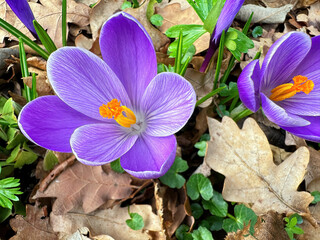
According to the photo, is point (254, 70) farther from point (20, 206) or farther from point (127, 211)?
point (20, 206)

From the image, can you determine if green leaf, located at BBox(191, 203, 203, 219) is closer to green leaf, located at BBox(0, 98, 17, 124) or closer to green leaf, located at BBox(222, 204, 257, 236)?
green leaf, located at BBox(222, 204, 257, 236)

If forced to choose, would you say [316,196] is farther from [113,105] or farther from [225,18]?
[113,105]

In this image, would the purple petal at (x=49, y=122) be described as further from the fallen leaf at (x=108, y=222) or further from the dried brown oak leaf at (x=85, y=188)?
the fallen leaf at (x=108, y=222)

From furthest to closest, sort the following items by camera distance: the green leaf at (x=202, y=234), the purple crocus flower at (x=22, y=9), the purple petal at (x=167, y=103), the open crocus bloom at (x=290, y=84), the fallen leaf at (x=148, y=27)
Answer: the fallen leaf at (x=148, y=27) < the green leaf at (x=202, y=234) < the purple crocus flower at (x=22, y=9) < the open crocus bloom at (x=290, y=84) < the purple petal at (x=167, y=103)

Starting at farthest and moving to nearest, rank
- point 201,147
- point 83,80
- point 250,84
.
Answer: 1. point 201,147
2. point 83,80
3. point 250,84

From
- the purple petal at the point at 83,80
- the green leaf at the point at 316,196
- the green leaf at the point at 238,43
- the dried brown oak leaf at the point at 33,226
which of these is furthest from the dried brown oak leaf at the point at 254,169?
the dried brown oak leaf at the point at 33,226

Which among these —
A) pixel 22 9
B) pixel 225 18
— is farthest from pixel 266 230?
pixel 22 9

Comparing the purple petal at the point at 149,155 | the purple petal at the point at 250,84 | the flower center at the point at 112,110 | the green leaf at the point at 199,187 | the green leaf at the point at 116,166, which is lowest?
the green leaf at the point at 199,187

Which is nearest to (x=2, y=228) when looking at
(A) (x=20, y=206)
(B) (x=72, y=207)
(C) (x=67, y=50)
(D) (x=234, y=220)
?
(A) (x=20, y=206)

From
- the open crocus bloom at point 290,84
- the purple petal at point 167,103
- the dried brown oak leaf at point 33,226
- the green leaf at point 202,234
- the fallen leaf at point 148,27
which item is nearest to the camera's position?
the purple petal at point 167,103
